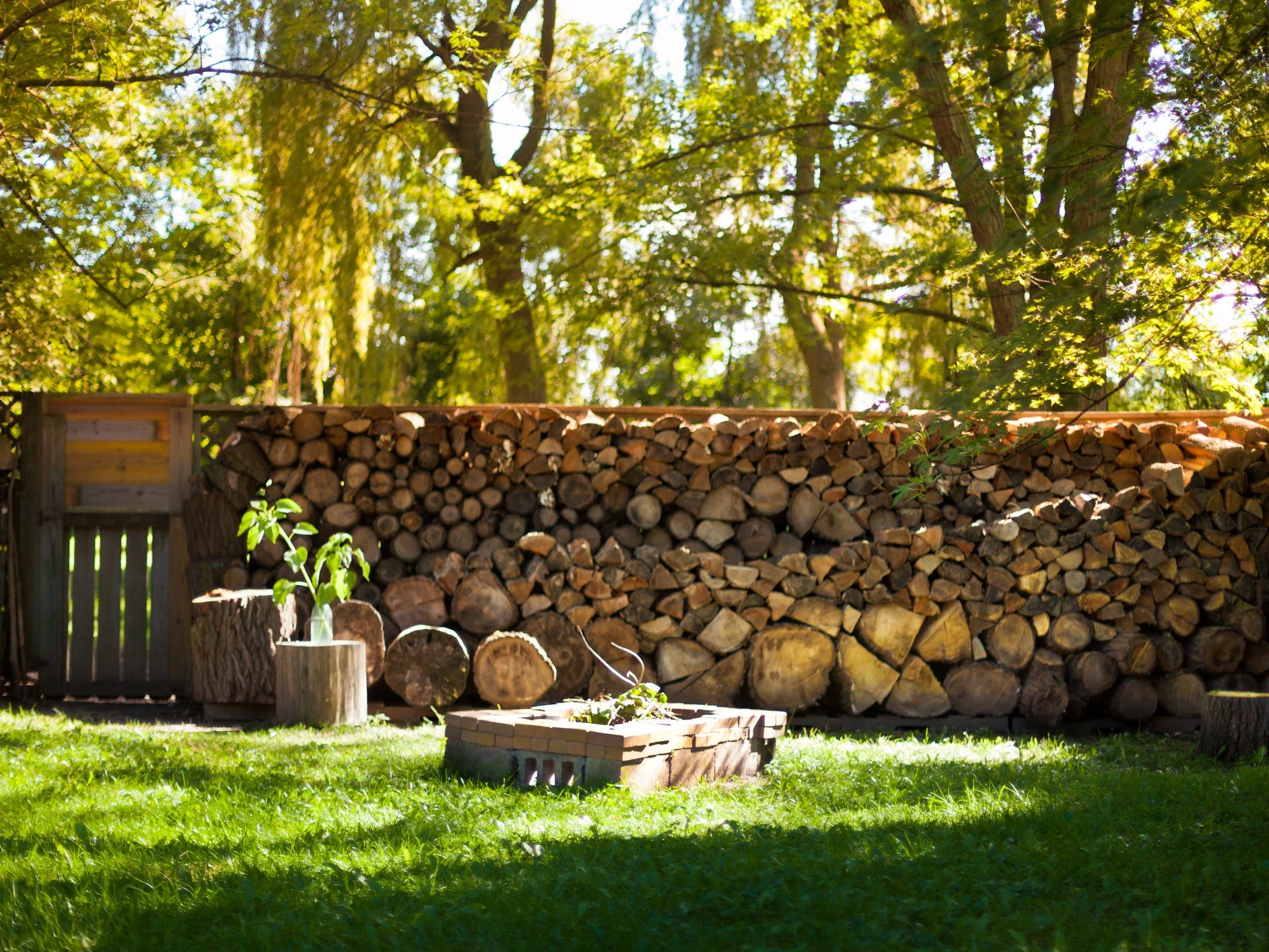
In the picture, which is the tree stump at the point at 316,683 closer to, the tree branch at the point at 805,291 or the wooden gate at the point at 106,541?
the wooden gate at the point at 106,541

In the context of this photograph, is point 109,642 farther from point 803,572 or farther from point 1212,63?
point 1212,63

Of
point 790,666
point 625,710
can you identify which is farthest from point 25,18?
point 790,666

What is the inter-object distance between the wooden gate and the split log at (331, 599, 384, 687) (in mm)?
1280

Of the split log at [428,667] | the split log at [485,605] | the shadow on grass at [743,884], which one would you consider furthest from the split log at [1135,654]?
the split log at [428,667]

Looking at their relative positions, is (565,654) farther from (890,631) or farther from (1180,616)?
(1180,616)

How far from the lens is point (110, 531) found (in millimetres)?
7180

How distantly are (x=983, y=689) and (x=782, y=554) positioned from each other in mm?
1354

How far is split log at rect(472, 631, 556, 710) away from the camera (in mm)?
6293

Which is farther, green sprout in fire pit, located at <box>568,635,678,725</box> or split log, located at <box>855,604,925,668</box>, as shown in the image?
split log, located at <box>855,604,925,668</box>

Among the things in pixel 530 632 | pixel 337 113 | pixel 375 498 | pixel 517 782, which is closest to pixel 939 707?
pixel 530 632

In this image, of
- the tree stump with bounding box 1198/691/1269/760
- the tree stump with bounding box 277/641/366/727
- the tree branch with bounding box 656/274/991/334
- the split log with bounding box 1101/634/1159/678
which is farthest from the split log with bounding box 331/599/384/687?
the tree branch with bounding box 656/274/991/334

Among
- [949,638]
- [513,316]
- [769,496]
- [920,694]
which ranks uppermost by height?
[513,316]

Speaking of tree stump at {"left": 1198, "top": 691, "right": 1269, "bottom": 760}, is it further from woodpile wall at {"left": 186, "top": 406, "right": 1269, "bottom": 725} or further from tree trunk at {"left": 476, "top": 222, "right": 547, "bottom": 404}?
tree trunk at {"left": 476, "top": 222, "right": 547, "bottom": 404}

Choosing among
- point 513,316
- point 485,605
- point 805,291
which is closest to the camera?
point 485,605
